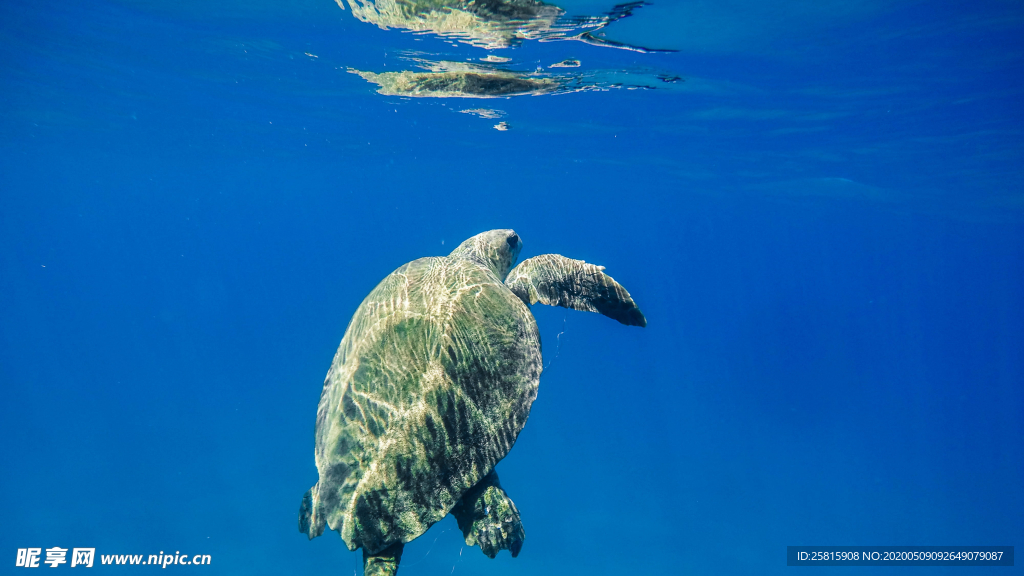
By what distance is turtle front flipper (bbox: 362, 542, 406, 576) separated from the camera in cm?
389

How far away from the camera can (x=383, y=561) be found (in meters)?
3.90

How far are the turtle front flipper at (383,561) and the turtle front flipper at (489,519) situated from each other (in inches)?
23.7

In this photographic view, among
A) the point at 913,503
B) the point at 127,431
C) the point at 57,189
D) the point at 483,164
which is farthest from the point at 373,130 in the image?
the point at 57,189

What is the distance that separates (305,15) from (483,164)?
67.2ft

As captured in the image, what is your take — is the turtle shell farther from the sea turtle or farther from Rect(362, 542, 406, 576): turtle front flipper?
Rect(362, 542, 406, 576): turtle front flipper

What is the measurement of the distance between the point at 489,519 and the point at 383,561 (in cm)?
92

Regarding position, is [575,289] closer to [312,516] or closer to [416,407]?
[416,407]

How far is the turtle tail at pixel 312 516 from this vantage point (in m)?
3.94

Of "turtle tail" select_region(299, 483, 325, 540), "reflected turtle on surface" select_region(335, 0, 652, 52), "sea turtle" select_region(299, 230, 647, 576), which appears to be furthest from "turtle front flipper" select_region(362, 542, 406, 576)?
"reflected turtle on surface" select_region(335, 0, 652, 52)

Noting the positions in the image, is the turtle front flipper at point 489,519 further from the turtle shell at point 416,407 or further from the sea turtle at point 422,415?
the turtle shell at point 416,407

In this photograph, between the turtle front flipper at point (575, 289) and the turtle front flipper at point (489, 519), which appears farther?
the turtle front flipper at point (575, 289)

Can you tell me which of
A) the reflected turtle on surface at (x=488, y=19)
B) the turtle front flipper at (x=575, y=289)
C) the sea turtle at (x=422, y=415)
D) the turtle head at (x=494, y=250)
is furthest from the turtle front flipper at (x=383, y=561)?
the reflected turtle on surface at (x=488, y=19)

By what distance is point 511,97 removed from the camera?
48.8 ft

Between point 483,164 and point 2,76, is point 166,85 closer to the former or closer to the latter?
point 2,76
